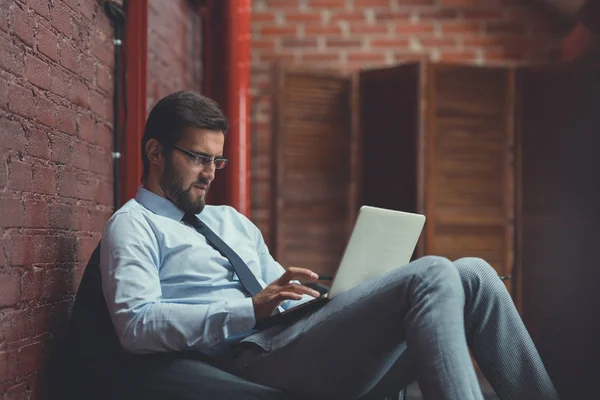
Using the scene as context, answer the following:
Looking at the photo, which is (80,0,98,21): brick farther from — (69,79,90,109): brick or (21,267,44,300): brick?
(21,267,44,300): brick

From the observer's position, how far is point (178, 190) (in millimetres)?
1920

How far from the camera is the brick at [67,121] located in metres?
1.91

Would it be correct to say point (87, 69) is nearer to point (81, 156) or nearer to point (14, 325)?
point (81, 156)

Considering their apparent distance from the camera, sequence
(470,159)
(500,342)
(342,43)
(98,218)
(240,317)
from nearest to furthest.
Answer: (240,317) → (500,342) → (98,218) → (470,159) → (342,43)

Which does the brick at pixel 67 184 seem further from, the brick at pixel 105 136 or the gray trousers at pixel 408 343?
the gray trousers at pixel 408 343

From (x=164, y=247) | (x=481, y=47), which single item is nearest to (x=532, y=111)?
(x=481, y=47)

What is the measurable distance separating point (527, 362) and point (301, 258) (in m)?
2.61

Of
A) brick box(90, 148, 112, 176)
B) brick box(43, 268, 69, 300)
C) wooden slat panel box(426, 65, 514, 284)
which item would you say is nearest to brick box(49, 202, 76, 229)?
brick box(43, 268, 69, 300)

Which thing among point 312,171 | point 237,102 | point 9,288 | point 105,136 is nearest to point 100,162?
point 105,136

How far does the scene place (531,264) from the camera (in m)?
4.14

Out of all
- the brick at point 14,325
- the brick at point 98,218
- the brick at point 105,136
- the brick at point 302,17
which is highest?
the brick at point 302,17

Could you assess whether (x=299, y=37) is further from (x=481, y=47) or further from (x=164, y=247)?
(x=164, y=247)

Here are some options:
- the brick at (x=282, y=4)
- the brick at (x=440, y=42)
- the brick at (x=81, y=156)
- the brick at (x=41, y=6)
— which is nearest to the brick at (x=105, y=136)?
the brick at (x=81, y=156)

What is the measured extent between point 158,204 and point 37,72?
0.43 m
